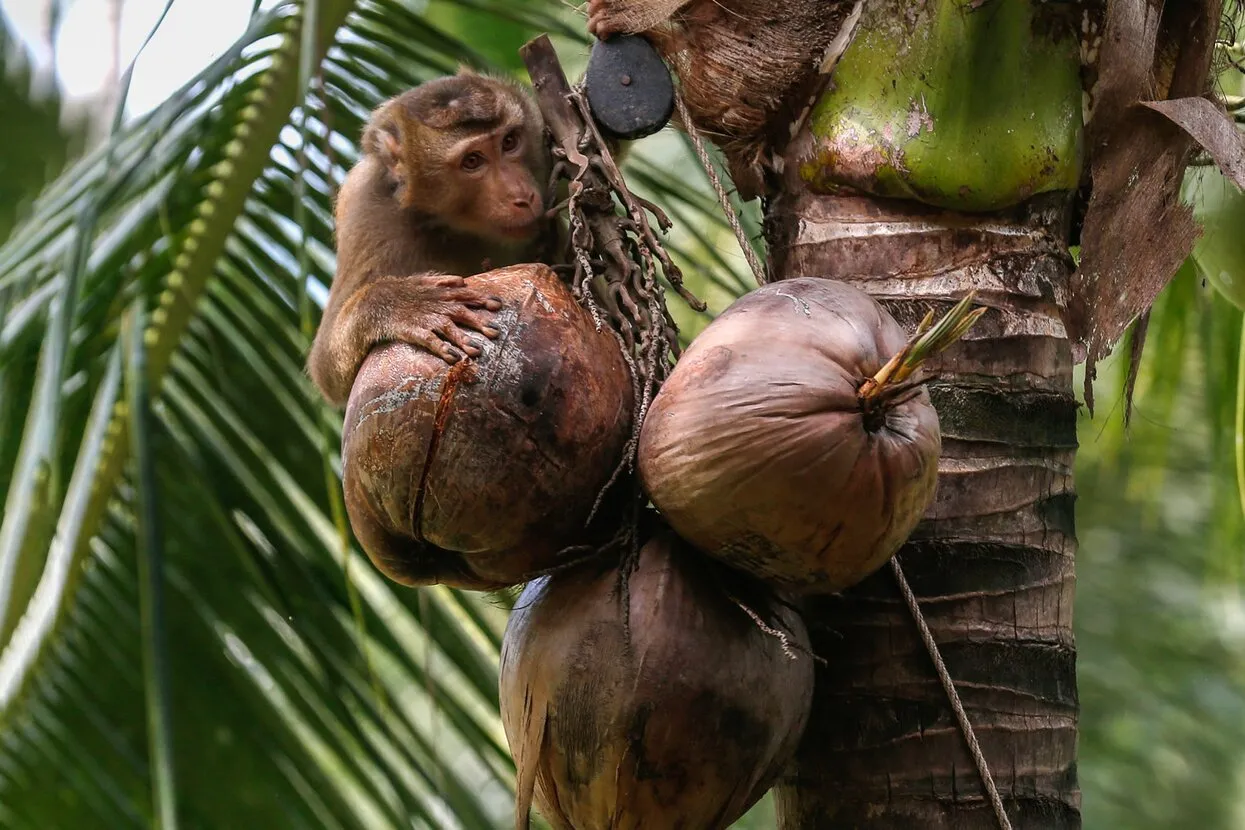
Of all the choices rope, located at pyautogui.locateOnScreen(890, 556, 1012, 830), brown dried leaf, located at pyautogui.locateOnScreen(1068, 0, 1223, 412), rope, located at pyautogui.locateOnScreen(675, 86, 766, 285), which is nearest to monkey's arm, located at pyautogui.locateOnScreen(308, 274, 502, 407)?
rope, located at pyautogui.locateOnScreen(675, 86, 766, 285)

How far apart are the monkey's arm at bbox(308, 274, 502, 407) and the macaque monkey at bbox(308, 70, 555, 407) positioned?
10 centimetres

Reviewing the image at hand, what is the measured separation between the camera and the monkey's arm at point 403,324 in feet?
5.16

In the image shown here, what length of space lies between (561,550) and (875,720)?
20.1 inches

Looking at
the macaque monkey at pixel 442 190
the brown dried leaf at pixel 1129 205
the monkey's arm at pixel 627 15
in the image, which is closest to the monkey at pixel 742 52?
the monkey's arm at pixel 627 15

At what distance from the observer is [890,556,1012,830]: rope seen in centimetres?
168

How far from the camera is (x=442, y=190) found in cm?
313

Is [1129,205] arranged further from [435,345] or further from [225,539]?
[225,539]

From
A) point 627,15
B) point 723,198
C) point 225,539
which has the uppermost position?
point 627,15

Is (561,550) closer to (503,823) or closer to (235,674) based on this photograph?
(235,674)

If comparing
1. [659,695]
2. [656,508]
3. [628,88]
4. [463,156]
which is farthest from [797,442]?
[463,156]

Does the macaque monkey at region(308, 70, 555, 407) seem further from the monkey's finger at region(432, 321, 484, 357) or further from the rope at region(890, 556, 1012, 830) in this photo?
the rope at region(890, 556, 1012, 830)

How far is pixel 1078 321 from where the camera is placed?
6.50 ft

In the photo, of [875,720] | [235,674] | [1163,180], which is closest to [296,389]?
[235,674]

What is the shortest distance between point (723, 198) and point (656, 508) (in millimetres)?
541
